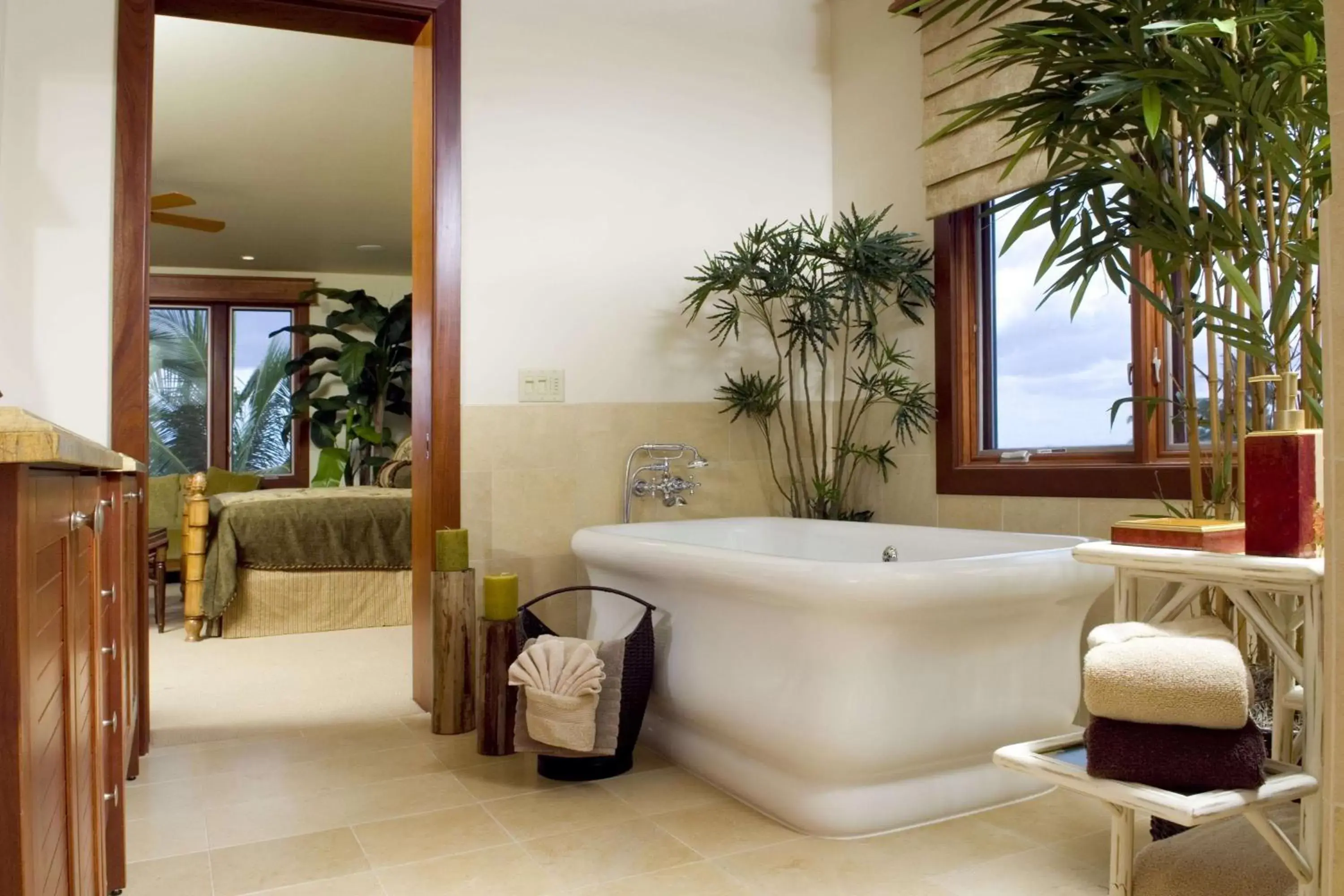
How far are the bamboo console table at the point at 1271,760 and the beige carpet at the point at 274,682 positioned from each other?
2.60m

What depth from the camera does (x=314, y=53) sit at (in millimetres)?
4457

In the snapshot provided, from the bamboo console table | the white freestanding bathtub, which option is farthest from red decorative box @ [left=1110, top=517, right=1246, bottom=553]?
the white freestanding bathtub

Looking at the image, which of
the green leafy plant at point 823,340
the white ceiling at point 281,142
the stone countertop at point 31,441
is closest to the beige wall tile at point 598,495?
the green leafy plant at point 823,340

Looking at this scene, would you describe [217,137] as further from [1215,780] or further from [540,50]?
[1215,780]

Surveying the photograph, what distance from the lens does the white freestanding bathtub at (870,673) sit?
2.22 m

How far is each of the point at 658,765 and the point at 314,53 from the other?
3360 millimetres

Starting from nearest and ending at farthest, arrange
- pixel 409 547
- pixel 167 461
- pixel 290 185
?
1. pixel 409 547
2. pixel 290 185
3. pixel 167 461

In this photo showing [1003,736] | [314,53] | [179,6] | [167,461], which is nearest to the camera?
[1003,736]

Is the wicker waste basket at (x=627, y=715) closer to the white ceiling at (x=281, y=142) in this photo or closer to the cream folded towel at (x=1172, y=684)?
the cream folded towel at (x=1172, y=684)

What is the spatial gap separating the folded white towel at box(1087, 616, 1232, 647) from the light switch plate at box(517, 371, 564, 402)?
2.38 metres

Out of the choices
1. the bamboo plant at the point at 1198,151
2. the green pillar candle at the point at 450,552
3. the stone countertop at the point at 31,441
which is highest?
the bamboo plant at the point at 1198,151

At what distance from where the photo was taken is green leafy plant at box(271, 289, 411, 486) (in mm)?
8055

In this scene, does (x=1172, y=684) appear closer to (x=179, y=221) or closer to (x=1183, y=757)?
(x=1183, y=757)

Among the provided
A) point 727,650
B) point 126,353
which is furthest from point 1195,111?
point 126,353
